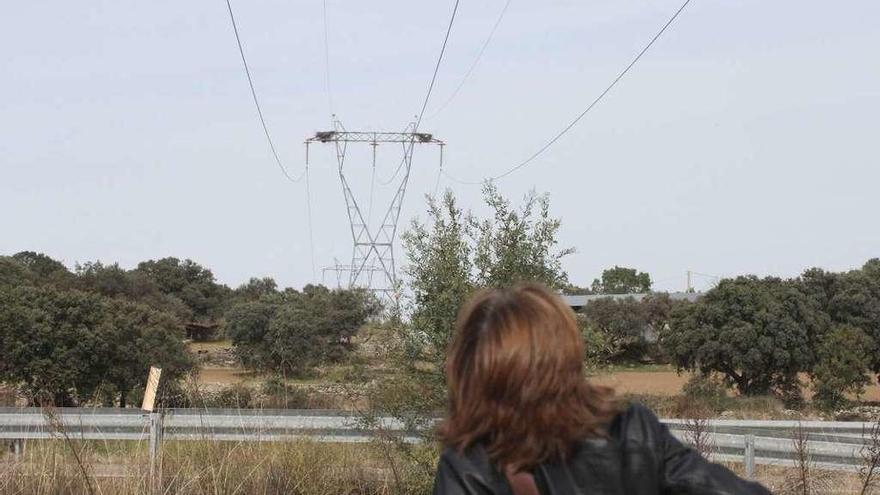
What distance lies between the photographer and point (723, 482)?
2.34 m

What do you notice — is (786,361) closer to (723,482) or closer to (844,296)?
(844,296)

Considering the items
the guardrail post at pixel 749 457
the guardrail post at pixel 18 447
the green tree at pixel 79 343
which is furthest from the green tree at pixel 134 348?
the guardrail post at pixel 749 457

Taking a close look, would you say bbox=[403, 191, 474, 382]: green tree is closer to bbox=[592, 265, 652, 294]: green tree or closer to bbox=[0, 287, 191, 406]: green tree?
bbox=[0, 287, 191, 406]: green tree

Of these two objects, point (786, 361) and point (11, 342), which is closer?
point (11, 342)

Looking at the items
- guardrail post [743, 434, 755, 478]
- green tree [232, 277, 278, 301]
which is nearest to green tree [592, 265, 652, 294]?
green tree [232, 277, 278, 301]

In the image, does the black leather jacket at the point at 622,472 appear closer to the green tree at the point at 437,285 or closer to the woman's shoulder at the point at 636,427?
the woman's shoulder at the point at 636,427

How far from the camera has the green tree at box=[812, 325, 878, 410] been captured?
34406 millimetres

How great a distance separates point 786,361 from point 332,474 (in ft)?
111

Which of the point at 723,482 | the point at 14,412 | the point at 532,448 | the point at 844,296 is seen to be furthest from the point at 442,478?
the point at 844,296

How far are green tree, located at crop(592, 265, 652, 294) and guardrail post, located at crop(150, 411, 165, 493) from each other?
97.7m

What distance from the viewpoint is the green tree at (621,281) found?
352 feet

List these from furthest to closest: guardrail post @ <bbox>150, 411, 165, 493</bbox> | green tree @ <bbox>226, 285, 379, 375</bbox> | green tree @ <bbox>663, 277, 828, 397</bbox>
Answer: green tree @ <bbox>663, 277, 828, 397</bbox>
green tree @ <bbox>226, 285, 379, 375</bbox>
guardrail post @ <bbox>150, 411, 165, 493</bbox>

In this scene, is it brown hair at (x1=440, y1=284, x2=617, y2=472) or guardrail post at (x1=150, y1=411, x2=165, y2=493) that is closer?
brown hair at (x1=440, y1=284, x2=617, y2=472)

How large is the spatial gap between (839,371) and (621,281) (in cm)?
7695
